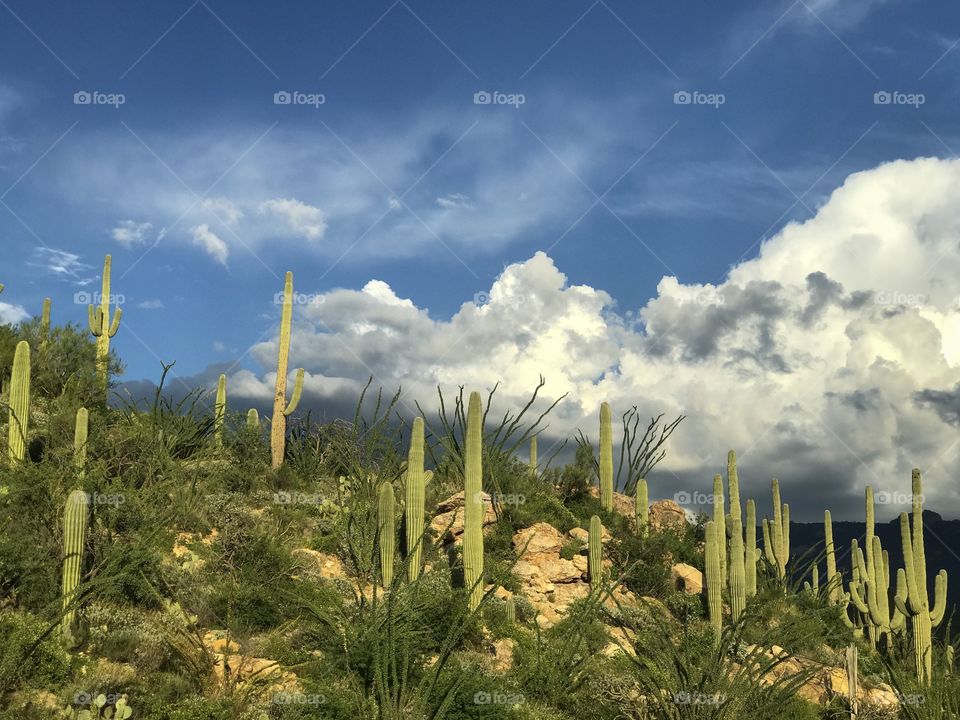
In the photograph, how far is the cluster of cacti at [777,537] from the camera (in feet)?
79.6

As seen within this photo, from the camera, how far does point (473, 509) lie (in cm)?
1580

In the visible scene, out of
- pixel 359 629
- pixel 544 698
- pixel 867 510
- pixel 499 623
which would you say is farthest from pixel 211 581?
pixel 867 510

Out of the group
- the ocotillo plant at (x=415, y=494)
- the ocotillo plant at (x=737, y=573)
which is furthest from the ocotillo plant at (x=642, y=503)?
the ocotillo plant at (x=415, y=494)

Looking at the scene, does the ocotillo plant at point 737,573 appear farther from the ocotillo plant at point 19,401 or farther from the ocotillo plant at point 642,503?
the ocotillo plant at point 19,401

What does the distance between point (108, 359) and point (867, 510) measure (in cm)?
2300

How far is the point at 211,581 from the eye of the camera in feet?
50.1

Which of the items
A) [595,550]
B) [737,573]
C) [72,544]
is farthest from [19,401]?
[737,573]

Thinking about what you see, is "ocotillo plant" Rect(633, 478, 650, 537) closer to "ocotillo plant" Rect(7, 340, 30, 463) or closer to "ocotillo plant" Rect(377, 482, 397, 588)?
"ocotillo plant" Rect(377, 482, 397, 588)

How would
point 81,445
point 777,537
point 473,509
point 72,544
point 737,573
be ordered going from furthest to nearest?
point 777,537, point 737,573, point 473,509, point 81,445, point 72,544

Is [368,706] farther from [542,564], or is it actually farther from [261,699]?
[542,564]
